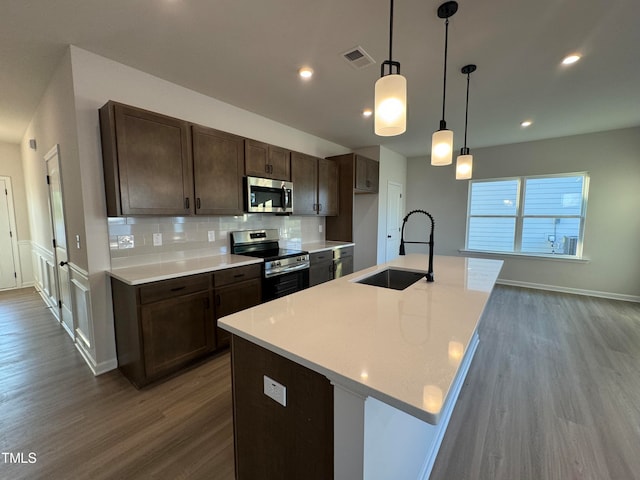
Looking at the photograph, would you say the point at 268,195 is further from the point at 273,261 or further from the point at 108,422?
the point at 108,422

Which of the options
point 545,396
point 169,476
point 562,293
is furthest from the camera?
point 562,293

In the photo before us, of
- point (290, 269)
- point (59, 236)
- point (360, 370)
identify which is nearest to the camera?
point (360, 370)

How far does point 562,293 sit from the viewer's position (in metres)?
4.70

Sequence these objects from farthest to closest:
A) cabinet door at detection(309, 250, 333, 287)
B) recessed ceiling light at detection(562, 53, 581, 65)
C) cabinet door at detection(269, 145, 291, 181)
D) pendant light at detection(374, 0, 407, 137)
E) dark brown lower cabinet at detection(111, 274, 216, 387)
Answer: cabinet door at detection(309, 250, 333, 287), cabinet door at detection(269, 145, 291, 181), recessed ceiling light at detection(562, 53, 581, 65), dark brown lower cabinet at detection(111, 274, 216, 387), pendant light at detection(374, 0, 407, 137)

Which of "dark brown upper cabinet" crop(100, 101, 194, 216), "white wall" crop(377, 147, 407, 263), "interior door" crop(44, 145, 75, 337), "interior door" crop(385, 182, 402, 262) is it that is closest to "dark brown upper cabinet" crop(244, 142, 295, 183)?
"dark brown upper cabinet" crop(100, 101, 194, 216)

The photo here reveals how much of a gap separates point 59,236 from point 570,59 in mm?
5308

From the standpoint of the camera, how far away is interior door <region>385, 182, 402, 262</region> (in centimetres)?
543

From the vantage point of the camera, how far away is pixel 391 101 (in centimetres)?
125

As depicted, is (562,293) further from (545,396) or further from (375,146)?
(375,146)

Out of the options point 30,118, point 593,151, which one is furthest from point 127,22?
point 593,151

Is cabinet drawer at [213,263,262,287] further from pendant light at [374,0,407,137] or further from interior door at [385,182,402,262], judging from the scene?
interior door at [385,182,402,262]

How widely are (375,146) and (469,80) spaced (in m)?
2.50

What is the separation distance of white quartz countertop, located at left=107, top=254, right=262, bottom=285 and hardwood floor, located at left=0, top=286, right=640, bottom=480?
2.97 ft

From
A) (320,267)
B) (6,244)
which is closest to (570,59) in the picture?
(320,267)
